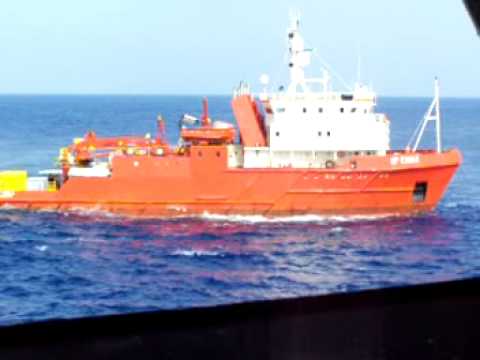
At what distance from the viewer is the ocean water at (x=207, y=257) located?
1230 cm

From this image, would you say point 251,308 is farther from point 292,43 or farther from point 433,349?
point 292,43

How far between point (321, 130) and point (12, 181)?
667 centimetres

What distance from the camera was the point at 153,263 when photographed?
14742 millimetres

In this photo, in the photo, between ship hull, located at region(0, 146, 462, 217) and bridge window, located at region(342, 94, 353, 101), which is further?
bridge window, located at region(342, 94, 353, 101)

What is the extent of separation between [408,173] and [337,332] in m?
17.5

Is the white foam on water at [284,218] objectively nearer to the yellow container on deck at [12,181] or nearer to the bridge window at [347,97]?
the bridge window at [347,97]

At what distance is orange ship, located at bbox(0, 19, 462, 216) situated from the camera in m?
18.4

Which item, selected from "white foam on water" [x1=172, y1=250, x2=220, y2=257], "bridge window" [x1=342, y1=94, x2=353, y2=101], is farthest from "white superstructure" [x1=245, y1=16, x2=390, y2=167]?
"white foam on water" [x1=172, y1=250, x2=220, y2=257]

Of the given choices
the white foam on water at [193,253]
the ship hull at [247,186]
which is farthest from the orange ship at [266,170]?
the white foam on water at [193,253]

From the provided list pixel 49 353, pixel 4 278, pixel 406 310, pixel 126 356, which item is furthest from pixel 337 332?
pixel 4 278

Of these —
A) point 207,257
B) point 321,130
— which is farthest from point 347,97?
point 207,257

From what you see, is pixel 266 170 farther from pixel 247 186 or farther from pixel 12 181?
pixel 12 181

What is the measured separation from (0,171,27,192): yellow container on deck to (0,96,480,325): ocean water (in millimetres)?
570

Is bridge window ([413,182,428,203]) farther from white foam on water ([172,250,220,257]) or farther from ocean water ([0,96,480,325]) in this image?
white foam on water ([172,250,220,257])
